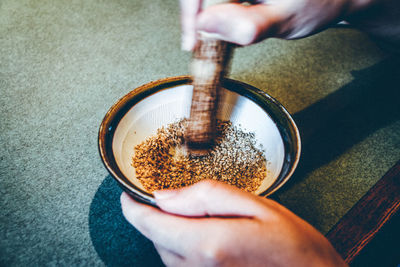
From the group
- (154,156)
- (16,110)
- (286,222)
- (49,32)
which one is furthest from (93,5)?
(286,222)

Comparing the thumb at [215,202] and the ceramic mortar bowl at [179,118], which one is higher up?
the thumb at [215,202]

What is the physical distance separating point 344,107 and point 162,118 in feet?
3.01

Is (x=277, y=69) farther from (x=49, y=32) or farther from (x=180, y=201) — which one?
(x=49, y=32)

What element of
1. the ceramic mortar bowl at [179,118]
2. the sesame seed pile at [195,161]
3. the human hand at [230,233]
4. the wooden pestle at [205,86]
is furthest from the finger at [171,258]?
the wooden pestle at [205,86]

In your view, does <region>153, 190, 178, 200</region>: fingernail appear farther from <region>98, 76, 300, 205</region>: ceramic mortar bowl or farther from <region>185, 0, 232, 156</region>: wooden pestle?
<region>185, 0, 232, 156</region>: wooden pestle

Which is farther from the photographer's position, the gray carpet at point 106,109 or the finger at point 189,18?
the gray carpet at point 106,109

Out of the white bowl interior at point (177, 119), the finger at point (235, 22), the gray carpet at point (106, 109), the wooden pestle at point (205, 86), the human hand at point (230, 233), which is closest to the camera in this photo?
the human hand at point (230, 233)

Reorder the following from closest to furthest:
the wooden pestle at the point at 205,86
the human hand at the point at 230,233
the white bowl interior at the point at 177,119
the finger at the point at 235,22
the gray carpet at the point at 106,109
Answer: the human hand at the point at 230,233
the finger at the point at 235,22
the wooden pestle at the point at 205,86
the white bowl interior at the point at 177,119
the gray carpet at the point at 106,109

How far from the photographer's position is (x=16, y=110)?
112 centimetres

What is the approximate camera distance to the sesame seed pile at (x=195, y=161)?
0.77 m

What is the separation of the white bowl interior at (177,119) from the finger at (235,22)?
0.86 ft

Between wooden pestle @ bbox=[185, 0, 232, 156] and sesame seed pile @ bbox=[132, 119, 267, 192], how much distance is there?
0.05m

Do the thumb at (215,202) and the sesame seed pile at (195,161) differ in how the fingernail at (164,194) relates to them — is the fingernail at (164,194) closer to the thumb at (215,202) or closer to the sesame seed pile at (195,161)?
the thumb at (215,202)

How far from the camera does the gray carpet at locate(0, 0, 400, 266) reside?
856 millimetres
